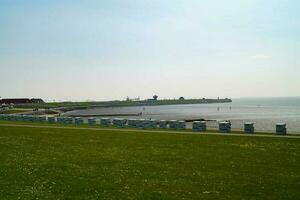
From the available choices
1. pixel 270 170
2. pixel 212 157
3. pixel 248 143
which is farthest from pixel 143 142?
pixel 270 170

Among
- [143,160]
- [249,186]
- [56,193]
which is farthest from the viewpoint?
[143,160]

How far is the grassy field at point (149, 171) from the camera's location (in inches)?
531

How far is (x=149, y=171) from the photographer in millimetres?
17156

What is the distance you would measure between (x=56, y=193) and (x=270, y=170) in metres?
8.22

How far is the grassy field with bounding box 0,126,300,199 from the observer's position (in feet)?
44.3

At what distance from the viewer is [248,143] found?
27844 mm

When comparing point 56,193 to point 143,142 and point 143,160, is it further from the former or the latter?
point 143,142

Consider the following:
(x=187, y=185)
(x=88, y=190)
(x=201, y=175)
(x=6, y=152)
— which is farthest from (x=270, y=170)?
(x=6, y=152)

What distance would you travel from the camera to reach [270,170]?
1739 cm

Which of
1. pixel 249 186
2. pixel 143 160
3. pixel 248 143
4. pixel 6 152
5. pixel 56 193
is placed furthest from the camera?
pixel 248 143

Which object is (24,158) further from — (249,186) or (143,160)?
(249,186)

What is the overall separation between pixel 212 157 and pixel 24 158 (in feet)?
27.5

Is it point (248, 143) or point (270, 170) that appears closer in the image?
point (270, 170)

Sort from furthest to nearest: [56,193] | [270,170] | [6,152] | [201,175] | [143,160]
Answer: [6,152]
[143,160]
[270,170]
[201,175]
[56,193]
